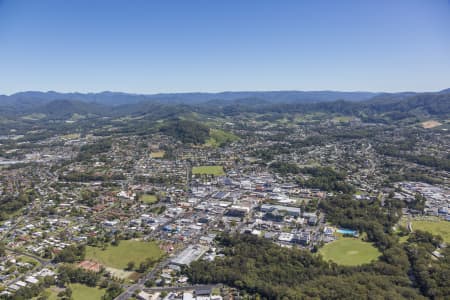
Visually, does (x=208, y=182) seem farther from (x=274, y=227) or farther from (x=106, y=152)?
(x=106, y=152)

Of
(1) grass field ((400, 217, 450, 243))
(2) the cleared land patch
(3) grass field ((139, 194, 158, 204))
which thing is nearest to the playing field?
(3) grass field ((139, 194, 158, 204))

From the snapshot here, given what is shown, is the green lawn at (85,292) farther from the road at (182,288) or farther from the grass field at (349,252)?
the grass field at (349,252)

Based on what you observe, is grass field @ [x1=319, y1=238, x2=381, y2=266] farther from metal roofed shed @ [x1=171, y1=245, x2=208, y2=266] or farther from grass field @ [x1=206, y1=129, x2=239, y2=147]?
grass field @ [x1=206, y1=129, x2=239, y2=147]

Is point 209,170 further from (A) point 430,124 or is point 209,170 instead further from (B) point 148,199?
(A) point 430,124

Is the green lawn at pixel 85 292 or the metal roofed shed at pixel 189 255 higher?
the metal roofed shed at pixel 189 255

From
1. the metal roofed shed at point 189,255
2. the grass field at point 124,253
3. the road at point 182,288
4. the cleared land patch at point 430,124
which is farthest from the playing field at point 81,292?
the cleared land patch at point 430,124
